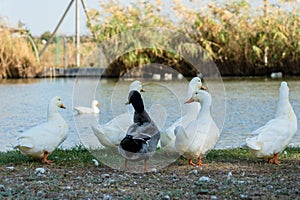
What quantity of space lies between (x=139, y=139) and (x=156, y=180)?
0.52 metres

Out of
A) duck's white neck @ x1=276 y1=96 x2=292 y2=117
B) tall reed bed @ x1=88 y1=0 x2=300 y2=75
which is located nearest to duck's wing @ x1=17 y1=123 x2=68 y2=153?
duck's white neck @ x1=276 y1=96 x2=292 y2=117

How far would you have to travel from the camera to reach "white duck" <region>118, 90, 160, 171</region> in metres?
6.13

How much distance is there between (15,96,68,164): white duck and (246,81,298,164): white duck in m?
2.10

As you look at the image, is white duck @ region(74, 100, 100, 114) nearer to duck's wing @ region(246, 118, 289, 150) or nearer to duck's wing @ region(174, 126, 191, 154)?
duck's wing @ region(174, 126, 191, 154)

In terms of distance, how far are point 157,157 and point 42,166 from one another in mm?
1235

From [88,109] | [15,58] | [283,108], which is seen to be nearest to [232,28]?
[15,58]

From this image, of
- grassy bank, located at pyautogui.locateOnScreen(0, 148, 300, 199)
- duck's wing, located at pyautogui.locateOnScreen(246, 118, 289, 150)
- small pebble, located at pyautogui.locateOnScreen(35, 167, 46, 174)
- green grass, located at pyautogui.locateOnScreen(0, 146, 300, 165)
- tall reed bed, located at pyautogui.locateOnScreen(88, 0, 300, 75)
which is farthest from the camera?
tall reed bed, located at pyautogui.locateOnScreen(88, 0, 300, 75)

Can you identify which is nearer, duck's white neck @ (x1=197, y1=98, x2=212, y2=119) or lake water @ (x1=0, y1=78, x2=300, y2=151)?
duck's white neck @ (x1=197, y1=98, x2=212, y2=119)

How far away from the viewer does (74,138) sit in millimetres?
10008

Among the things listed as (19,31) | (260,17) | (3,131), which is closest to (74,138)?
(3,131)

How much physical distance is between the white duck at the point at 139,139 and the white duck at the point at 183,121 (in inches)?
19.0

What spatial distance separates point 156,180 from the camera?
228 inches

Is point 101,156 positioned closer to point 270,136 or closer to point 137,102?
point 137,102

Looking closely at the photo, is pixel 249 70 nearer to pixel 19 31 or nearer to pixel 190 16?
pixel 190 16
